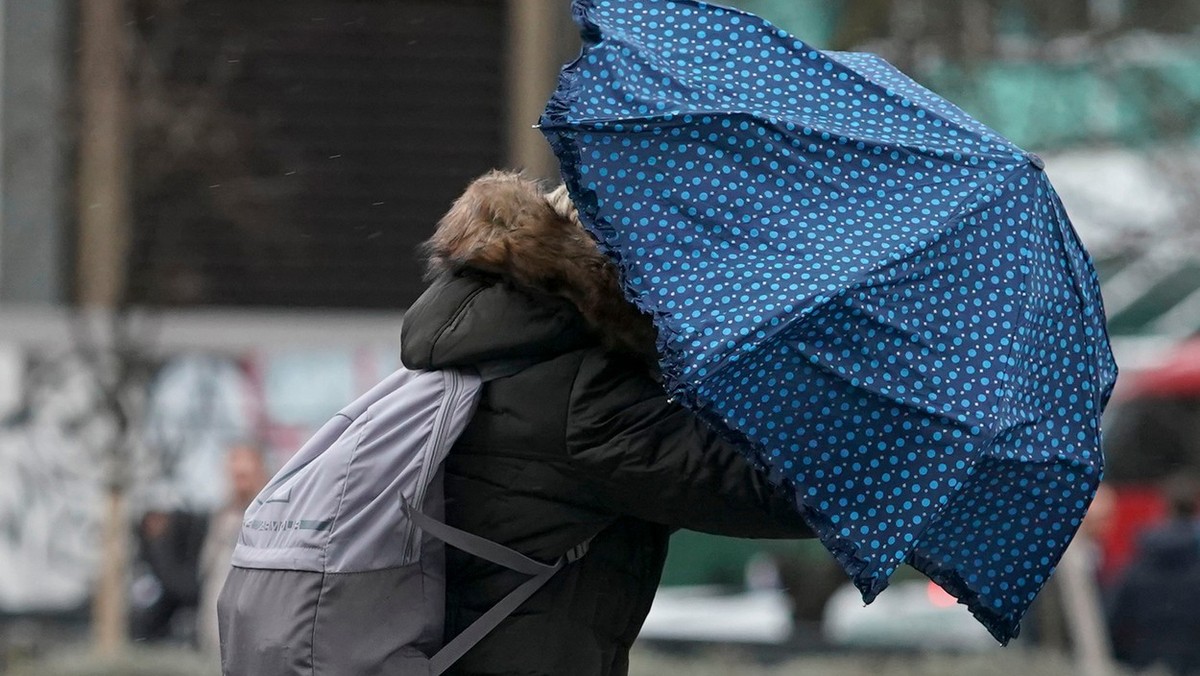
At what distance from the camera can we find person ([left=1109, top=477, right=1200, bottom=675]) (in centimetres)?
1125

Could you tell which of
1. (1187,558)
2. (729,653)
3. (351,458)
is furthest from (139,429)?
(351,458)

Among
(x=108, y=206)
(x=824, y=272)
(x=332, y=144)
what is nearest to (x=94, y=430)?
(x=108, y=206)

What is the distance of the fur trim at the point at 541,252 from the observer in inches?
122

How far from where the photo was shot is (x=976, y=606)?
3.20 metres

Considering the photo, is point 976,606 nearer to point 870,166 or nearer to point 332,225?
point 870,166

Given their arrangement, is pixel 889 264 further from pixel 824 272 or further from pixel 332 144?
pixel 332 144

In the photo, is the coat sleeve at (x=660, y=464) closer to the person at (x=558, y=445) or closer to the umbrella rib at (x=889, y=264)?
the person at (x=558, y=445)

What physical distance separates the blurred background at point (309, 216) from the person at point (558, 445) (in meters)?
7.68

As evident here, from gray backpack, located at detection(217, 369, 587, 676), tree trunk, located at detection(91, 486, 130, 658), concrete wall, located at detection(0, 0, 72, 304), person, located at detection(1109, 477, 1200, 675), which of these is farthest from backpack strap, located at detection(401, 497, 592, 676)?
concrete wall, located at detection(0, 0, 72, 304)

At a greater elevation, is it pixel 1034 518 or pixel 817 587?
pixel 1034 518

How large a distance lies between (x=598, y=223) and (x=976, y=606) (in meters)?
0.90

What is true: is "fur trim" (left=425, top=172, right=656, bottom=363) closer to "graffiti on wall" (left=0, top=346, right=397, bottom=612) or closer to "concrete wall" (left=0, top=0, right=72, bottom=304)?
"graffiti on wall" (left=0, top=346, right=397, bottom=612)

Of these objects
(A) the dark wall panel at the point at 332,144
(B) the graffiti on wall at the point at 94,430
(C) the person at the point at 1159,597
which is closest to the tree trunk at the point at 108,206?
(A) the dark wall panel at the point at 332,144

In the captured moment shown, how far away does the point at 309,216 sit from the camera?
625 inches
